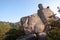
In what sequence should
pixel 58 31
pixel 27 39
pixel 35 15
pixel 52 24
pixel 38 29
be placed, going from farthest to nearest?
1. pixel 35 15
2. pixel 38 29
3. pixel 27 39
4. pixel 52 24
5. pixel 58 31

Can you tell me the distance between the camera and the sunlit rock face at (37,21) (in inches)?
1320

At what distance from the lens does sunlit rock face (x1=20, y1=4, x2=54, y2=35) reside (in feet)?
110

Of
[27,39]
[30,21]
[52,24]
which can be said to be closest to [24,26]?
[30,21]

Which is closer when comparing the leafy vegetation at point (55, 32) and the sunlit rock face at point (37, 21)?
the leafy vegetation at point (55, 32)

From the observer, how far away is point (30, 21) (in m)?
34.9

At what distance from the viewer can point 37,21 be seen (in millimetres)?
34938

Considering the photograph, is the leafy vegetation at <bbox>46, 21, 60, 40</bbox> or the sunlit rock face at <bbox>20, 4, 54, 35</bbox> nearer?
the leafy vegetation at <bbox>46, 21, 60, 40</bbox>

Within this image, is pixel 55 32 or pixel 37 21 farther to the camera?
pixel 37 21

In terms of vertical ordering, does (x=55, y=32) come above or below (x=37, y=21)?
below

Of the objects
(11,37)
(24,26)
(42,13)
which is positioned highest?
(42,13)

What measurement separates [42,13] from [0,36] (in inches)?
411

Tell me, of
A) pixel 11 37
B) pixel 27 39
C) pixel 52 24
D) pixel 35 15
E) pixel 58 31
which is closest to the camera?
pixel 58 31

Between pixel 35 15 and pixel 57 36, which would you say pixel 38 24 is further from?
pixel 57 36

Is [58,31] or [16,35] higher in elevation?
[58,31]
